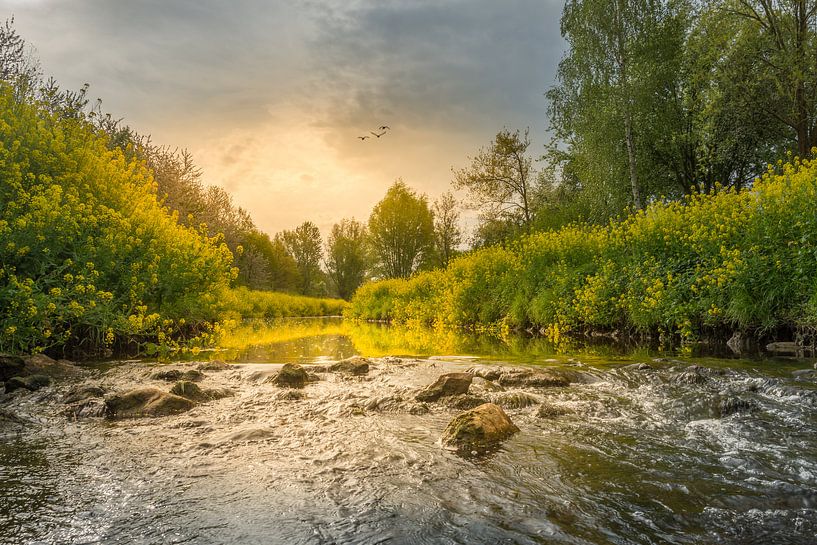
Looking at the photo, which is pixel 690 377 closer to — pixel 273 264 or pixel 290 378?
pixel 290 378

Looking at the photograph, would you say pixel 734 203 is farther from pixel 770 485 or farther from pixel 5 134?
pixel 5 134

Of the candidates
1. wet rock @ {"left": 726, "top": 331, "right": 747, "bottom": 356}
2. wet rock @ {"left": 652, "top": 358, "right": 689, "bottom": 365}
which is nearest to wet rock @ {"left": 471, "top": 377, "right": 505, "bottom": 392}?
wet rock @ {"left": 652, "top": 358, "right": 689, "bottom": 365}

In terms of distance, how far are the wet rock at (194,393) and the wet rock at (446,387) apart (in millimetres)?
2601

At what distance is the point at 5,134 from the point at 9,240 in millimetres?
3045

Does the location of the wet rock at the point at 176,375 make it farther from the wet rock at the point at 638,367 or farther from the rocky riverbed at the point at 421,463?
the wet rock at the point at 638,367

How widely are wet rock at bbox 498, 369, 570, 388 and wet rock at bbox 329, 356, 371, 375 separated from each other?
245 centimetres

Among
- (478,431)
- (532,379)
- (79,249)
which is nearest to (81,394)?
(79,249)

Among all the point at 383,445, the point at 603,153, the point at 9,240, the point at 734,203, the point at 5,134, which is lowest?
the point at 383,445

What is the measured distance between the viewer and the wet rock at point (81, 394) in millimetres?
5781

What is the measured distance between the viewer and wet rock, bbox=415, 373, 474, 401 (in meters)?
5.73

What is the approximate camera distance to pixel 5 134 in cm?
930

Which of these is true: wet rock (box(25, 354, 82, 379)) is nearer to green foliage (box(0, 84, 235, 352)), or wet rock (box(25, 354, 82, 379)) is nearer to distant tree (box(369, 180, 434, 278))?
green foliage (box(0, 84, 235, 352))

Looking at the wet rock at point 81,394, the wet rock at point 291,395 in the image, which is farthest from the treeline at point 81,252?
the wet rock at point 291,395

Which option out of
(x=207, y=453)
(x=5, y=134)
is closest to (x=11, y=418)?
(x=207, y=453)
